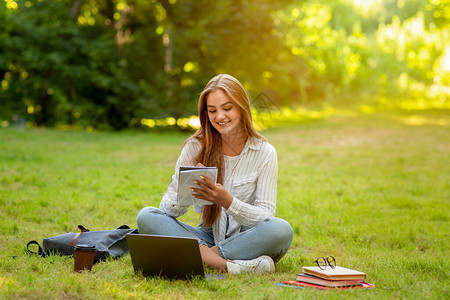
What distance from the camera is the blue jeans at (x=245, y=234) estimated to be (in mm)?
4285

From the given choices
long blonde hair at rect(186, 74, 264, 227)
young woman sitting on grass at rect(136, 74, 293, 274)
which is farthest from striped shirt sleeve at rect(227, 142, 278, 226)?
long blonde hair at rect(186, 74, 264, 227)

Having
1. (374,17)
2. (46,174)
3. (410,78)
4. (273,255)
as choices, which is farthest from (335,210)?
(374,17)

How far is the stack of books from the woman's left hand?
0.75 metres

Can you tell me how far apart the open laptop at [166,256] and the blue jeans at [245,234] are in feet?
1.22

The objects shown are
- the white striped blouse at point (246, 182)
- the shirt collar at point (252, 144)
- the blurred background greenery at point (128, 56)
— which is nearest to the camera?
the white striped blouse at point (246, 182)

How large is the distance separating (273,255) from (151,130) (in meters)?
15.4

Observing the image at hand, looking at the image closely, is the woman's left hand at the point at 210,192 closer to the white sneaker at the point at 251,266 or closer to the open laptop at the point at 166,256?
the open laptop at the point at 166,256

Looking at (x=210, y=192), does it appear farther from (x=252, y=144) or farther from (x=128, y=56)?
(x=128, y=56)

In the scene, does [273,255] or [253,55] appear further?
[253,55]

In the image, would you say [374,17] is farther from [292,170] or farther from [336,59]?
[292,170]

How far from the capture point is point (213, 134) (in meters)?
4.59

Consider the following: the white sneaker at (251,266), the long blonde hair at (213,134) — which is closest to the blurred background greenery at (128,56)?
the long blonde hair at (213,134)

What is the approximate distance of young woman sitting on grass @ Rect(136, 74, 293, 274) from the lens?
4301mm

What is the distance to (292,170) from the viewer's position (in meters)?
10.7
